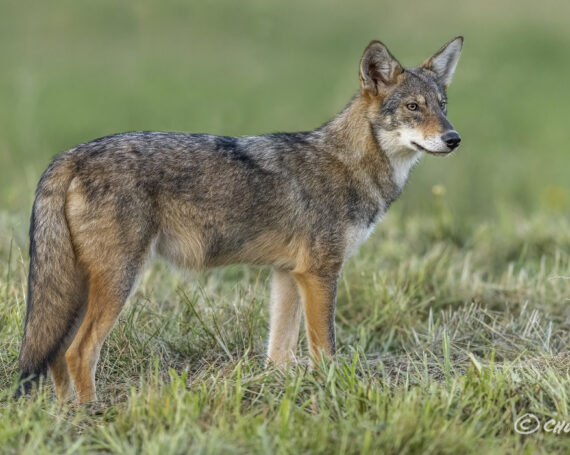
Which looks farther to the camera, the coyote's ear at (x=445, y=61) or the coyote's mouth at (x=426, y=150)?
the coyote's ear at (x=445, y=61)

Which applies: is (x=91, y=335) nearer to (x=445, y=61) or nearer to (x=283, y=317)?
Answer: (x=283, y=317)

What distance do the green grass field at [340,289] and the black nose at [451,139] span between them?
3.77ft

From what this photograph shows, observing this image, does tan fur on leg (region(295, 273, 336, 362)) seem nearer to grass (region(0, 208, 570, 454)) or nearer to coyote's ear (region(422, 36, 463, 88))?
grass (region(0, 208, 570, 454))

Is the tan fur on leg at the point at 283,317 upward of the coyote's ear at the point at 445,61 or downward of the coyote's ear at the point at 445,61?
downward

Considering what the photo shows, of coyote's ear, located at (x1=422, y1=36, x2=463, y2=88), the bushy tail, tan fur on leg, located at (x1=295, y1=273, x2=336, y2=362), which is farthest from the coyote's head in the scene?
the bushy tail

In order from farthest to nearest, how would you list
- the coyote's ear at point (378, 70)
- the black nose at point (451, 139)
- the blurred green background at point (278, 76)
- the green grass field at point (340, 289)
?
1. the blurred green background at point (278, 76)
2. the coyote's ear at point (378, 70)
3. the black nose at point (451, 139)
4. the green grass field at point (340, 289)

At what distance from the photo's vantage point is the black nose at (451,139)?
18.0 ft

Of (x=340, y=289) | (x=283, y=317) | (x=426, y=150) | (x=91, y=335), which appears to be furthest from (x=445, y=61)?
(x=91, y=335)

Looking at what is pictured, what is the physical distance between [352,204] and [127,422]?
7.07 ft

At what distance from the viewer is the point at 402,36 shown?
20156 mm

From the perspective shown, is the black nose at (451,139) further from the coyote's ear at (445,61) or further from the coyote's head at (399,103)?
the coyote's ear at (445,61)

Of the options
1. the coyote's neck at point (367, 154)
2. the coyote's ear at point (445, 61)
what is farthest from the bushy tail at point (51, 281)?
the coyote's ear at point (445, 61)

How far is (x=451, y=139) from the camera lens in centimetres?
547

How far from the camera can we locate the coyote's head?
5629mm
